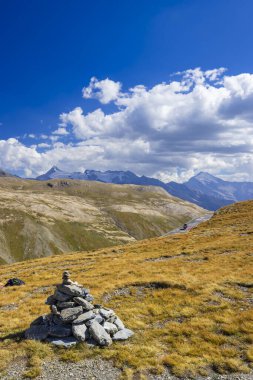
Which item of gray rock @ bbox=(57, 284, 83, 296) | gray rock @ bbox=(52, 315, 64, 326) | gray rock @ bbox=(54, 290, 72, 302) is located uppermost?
gray rock @ bbox=(57, 284, 83, 296)

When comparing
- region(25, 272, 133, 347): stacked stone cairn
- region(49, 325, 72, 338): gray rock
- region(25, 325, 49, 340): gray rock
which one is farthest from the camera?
region(25, 325, 49, 340): gray rock

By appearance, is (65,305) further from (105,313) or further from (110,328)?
(110,328)

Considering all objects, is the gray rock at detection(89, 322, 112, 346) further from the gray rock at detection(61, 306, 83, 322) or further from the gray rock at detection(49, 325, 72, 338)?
the gray rock at detection(49, 325, 72, 338)

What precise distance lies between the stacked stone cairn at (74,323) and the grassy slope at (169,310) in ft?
2.59

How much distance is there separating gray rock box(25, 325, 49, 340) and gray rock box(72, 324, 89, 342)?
221 cm

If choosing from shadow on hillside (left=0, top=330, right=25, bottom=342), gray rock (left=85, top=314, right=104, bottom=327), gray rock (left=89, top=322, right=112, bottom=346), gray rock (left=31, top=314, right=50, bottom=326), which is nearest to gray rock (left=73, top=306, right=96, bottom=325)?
gray rock (left=85, top=314, right=104, bottom=327)

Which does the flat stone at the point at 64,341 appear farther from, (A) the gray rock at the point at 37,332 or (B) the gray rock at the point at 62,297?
(B) the gray rock at the point at 62,297

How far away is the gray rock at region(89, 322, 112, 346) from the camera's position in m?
20.6

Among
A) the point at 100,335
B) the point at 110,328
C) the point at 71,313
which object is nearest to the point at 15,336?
the point at 71,313

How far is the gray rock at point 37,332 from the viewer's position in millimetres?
21469

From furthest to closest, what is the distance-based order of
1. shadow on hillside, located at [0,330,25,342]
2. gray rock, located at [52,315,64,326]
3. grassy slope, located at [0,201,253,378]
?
gray rock, located at [52,315,64,326] < shadow on hillside, located at [0,330,25,342] < grassy slope, located at [0,201,253,378]

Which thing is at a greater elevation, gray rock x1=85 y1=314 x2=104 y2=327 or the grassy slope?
gray rock x1=85 y1=314 x2=104 y2=327

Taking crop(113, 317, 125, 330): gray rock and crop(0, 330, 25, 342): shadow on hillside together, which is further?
crop(113, 317, 125, 330): gray rock

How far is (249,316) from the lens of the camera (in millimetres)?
23922
